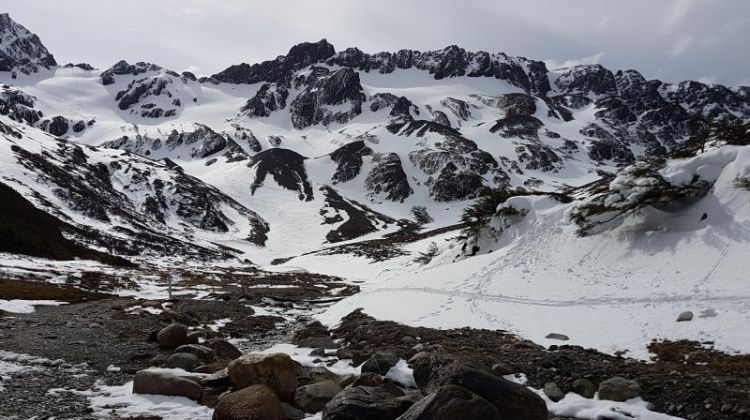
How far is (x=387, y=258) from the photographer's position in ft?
334

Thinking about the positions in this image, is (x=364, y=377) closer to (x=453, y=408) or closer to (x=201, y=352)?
(x=453, y=408)

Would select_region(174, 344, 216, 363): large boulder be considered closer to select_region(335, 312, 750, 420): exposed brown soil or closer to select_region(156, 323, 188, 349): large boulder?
select_region(156, 323, 188, 349): large boulder

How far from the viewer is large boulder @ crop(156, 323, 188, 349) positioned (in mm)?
19484

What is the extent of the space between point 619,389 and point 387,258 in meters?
91.0

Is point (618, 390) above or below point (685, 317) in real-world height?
below

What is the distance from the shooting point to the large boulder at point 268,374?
39.9 feet

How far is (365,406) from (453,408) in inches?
80.4

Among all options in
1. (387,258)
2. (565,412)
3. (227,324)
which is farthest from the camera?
(387,258)

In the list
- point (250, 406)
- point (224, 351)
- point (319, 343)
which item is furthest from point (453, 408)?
point (319, 343)

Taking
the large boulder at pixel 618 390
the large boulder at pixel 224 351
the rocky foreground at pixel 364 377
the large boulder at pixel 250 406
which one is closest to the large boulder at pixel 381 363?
the rocky foreground at pixel 364 377

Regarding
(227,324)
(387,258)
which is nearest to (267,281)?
(387,258)

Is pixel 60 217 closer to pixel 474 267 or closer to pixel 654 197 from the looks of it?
pixel 474 267

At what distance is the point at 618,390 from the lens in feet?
36.6

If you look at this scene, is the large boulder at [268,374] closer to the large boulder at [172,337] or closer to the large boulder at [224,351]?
the large boulder at [224,351]
